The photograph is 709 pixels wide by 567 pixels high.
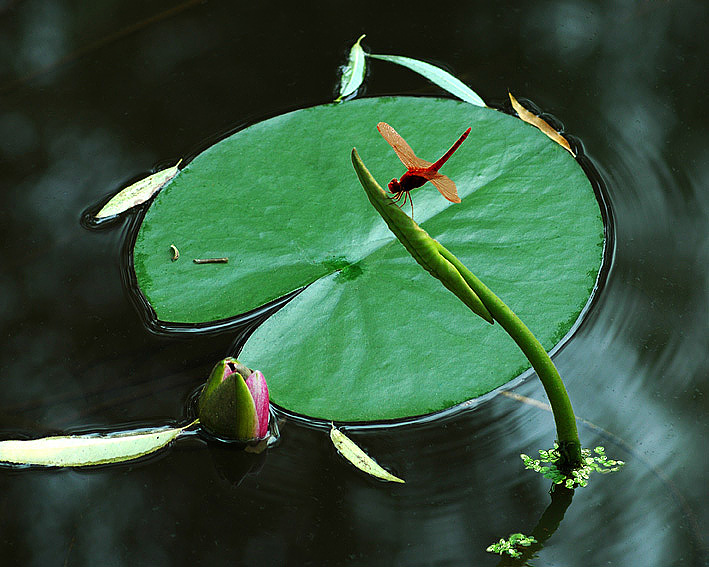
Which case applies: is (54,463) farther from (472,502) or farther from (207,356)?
(472,502)

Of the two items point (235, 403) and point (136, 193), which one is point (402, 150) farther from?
point (136, 193)

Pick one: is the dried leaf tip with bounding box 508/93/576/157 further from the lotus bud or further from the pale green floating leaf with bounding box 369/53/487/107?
the lotus bud

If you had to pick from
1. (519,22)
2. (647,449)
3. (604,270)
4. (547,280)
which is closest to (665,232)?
(604,270)

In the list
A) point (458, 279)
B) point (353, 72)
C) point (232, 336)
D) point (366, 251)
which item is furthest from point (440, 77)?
point (458, 279)

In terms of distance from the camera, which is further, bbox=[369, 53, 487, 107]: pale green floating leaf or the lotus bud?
bbox=[369, 53, 487, 107]: pale green floating leaf

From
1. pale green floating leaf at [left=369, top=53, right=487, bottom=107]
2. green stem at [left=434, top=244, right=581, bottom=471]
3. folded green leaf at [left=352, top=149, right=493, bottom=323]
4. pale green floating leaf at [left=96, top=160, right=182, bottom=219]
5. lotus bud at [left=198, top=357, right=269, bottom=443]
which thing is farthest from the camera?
pale green floating leaf at [left=369, top=53, right=487, bottom=107]

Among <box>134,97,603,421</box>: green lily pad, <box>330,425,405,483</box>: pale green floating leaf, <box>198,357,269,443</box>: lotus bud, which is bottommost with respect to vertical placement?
<box>330,425,405,483</box>: pale green floating leaf

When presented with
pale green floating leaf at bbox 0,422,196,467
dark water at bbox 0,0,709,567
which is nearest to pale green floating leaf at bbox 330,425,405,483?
dark water at bbox 0,0,709,567
